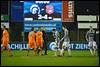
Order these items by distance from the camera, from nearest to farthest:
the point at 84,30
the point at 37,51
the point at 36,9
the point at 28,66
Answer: the point at 28,66 → the point at 37,51 → the point at 36,9 → the point at 84,30

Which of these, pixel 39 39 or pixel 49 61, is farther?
pixel 39 39

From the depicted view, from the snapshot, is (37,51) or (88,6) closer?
(37,51)

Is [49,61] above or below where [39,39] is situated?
below

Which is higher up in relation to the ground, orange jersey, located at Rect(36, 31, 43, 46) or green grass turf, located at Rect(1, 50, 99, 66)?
orange jersey, located at Rect(36, 31, 43, 46)

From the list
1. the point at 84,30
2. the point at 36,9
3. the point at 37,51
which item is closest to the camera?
the point at 37,51

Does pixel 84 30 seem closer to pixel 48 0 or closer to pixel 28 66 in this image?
pixel 48 0

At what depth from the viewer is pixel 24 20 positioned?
3984 cm

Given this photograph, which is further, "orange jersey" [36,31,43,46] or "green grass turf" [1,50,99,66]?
"orange jersey" [36,31,43,46]

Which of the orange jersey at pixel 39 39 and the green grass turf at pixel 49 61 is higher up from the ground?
the orange jersey at pixel 39 39

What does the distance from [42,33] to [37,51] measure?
1.56 m

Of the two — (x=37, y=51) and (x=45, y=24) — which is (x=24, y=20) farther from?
(x=37, y=51)

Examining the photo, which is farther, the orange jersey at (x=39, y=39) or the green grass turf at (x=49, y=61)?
the orange jersey at (x=39, y=39)

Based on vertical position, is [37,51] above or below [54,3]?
below

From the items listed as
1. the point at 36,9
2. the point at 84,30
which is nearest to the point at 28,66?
the point at 36,9
